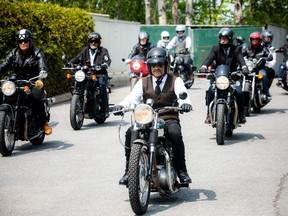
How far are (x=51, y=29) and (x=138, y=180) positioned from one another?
1563 cm

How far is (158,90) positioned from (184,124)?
26.4 feet

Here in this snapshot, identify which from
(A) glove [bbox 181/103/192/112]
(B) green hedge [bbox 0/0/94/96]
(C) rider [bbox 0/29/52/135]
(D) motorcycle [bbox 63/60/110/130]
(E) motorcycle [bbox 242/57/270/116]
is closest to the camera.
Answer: (A) glove [bbox 181/103/192/112]

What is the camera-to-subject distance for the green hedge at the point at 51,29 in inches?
825

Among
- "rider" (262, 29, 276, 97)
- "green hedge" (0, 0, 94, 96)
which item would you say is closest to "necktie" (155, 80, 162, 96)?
"rider" (262, 29, 276, 97)

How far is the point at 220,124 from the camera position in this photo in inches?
546

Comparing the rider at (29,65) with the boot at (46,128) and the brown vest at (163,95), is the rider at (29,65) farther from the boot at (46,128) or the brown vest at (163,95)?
the brown vest at (163,95)

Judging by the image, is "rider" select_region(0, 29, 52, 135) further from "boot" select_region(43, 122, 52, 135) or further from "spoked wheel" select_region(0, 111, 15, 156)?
"spoked wheel" select_region(0, 111, 15, 156)

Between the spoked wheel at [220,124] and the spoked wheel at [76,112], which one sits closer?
the spoked wheel at [220,124]

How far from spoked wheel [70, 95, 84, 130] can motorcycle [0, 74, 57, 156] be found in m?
2.09

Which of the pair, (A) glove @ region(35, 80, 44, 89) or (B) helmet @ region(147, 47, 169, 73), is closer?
(B) helmet @ region(147, 47, 169, 73)

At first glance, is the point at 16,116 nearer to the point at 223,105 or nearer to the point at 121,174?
the point at 121,174

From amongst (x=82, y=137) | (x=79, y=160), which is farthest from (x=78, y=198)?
(x=82, y=137)

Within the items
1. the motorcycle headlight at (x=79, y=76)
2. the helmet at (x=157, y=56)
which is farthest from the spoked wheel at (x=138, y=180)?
the motorcycle headlight at (x=79, y=76)

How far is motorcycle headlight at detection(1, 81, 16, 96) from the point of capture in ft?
44.2
